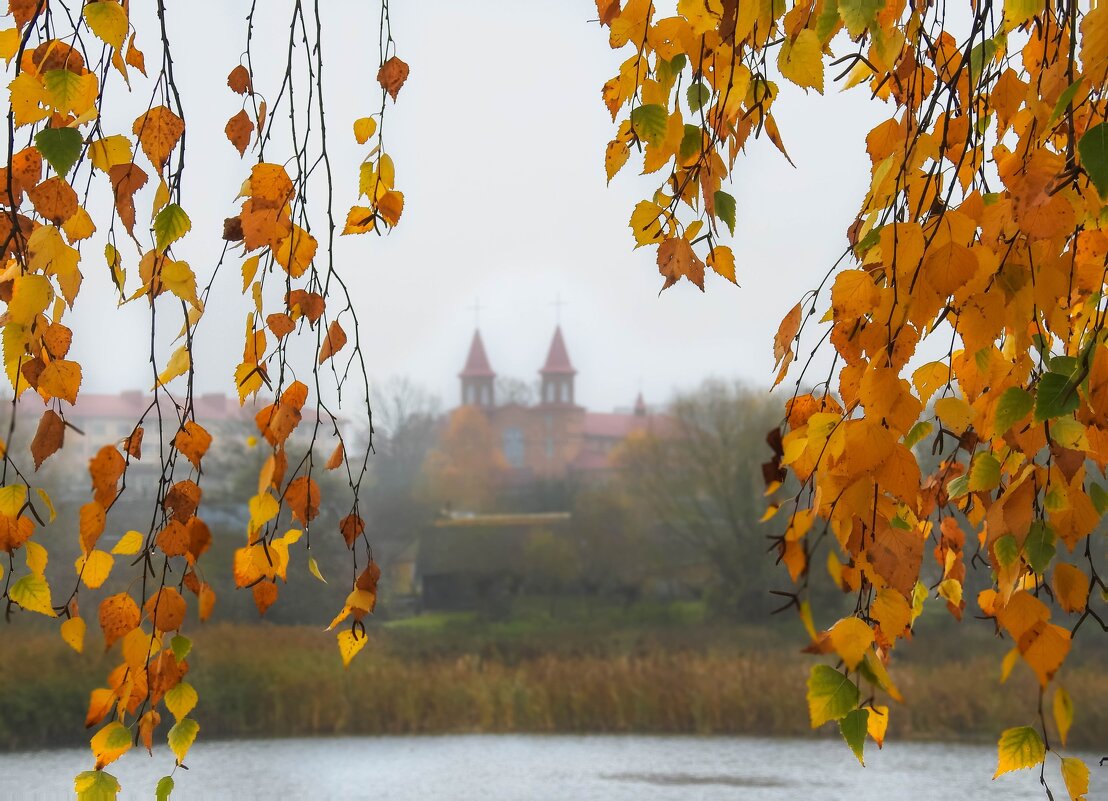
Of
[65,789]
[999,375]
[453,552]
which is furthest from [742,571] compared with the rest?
[999,375]

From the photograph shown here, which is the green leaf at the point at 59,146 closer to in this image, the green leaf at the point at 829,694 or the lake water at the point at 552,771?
the green leaf at the point at 829,694

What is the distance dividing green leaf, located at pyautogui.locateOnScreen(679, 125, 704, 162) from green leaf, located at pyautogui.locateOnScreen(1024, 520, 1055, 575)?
1.14 ft

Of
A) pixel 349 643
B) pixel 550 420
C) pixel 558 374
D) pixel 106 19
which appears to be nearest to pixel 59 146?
pixel 106 19

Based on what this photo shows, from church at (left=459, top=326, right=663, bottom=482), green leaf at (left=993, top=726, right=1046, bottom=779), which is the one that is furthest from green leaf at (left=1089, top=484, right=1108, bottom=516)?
church at (left=459, top=326, right=663, bottom=482)

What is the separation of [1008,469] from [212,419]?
442 inches

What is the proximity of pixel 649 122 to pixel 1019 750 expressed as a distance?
1.61 feet

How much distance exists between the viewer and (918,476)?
2.36 feet

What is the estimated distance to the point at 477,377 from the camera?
26.0 meters

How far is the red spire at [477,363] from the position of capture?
2609 cm

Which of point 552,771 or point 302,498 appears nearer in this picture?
point 302,498

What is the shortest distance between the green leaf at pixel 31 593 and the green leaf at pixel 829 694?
57cm

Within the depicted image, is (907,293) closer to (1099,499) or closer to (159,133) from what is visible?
(1099,499)

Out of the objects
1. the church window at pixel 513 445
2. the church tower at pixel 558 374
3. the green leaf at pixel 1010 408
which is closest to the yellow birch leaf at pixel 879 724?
the green leaf at pixel 1010 408

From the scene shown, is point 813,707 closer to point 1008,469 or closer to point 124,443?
point 1008,469
